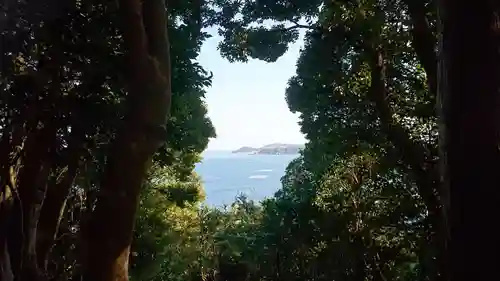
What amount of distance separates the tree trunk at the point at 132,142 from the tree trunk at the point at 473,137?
1.32 m

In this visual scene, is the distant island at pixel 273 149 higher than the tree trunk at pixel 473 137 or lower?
higher

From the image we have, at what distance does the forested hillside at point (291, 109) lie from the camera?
2092 mm

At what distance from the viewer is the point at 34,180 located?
3576mm

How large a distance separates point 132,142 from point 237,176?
9127 millimetres

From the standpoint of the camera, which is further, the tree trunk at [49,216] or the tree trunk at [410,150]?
the tree trunk at [49,216]

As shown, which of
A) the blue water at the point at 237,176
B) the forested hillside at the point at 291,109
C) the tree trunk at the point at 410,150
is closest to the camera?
the forested hillside at the point at 291,109

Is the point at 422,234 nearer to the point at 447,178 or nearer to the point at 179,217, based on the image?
the point at 447,178

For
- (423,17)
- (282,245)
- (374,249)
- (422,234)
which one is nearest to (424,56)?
(423,17)

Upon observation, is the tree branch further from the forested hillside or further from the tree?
the tree

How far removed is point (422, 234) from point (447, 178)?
2700 millimetres

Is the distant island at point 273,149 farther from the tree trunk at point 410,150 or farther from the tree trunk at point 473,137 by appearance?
the tree trunk at point 473,137

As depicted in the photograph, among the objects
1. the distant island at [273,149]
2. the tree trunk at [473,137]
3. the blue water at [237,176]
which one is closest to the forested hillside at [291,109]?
the tree trunk at [473,137]

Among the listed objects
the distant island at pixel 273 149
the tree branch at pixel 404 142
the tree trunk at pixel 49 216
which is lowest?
the tree trunk at pixel 49 216

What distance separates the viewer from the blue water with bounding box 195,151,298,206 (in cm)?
1028
